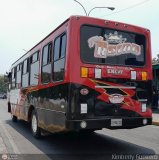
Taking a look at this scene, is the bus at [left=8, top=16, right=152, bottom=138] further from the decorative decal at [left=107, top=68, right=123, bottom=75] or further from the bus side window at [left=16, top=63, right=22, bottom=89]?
the bus side window at [left=16, top=63, right=22, bottom=89]

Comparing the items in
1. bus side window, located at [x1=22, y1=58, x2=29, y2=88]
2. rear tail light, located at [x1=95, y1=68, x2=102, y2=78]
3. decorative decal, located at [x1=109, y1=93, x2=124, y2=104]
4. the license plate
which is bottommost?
the license plate

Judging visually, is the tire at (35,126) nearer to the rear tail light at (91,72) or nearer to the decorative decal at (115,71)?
the rear tail light at (91,72)

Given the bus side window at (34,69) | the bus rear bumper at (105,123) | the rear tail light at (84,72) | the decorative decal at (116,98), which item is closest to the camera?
the bus rear bumper at (105,123)

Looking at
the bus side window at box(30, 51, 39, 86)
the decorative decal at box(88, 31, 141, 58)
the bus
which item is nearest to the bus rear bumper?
the bus

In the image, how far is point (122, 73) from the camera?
9.06 m

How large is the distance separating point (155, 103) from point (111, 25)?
16880 mm

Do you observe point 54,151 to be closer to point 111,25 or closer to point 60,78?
point 60,78

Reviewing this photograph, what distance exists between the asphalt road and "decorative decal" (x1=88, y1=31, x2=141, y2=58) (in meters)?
2.51

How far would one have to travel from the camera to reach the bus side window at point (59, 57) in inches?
349

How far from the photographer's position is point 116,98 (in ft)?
29.2

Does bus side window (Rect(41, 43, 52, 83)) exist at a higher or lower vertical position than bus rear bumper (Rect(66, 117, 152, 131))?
higher

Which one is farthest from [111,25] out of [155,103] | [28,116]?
[155,103]

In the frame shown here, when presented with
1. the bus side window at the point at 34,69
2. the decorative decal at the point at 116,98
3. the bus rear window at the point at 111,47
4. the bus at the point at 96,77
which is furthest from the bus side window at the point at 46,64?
the decorative decal at the point at 116,98

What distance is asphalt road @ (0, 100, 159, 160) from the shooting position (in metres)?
8.59
